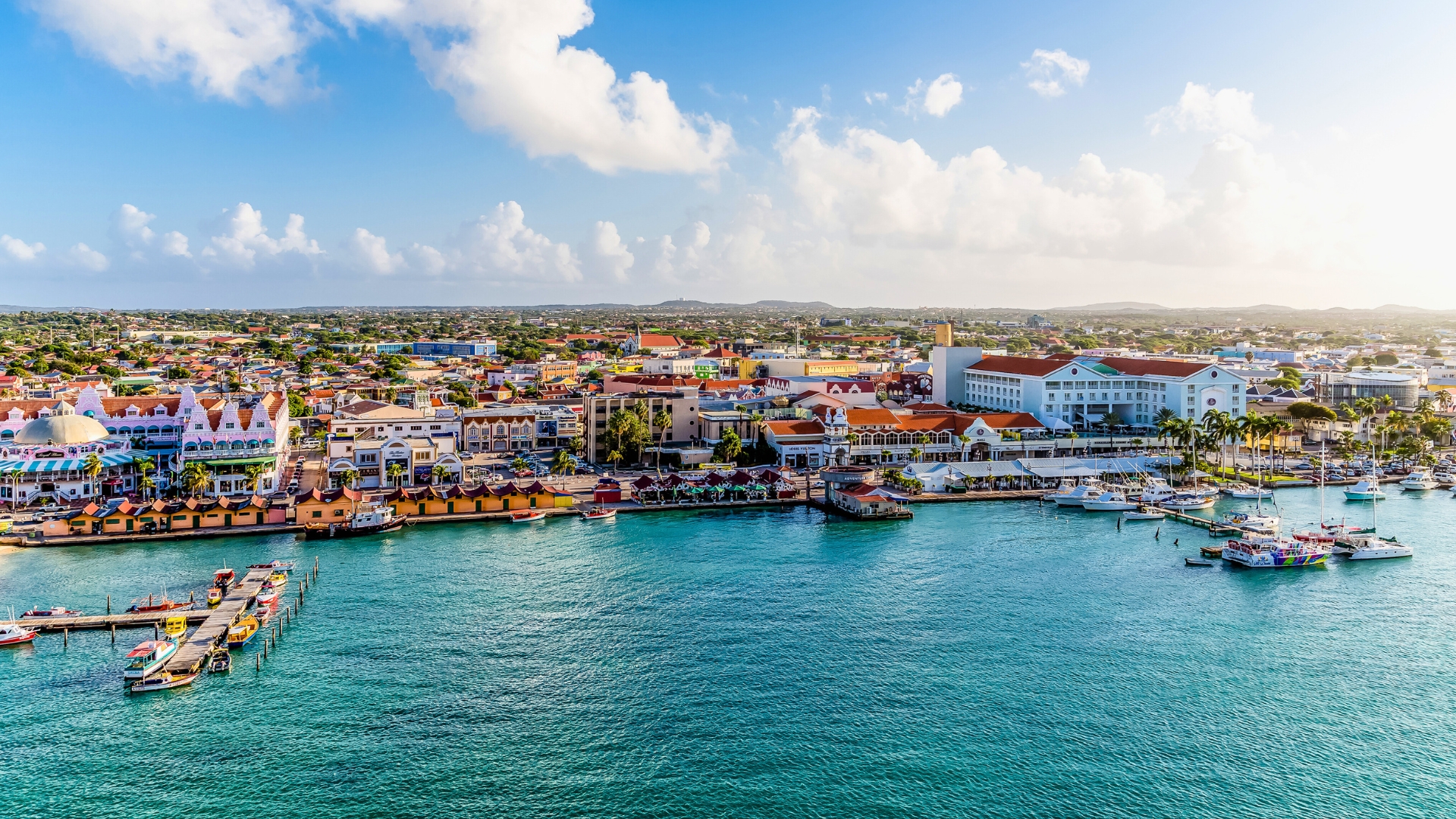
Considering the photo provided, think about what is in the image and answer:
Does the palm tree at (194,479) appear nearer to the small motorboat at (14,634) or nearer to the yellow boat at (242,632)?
the small motorboat at (14,634)

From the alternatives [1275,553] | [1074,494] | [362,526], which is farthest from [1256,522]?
[362,526]

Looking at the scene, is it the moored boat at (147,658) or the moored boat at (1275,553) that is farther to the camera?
the moored boat at (1275,553)

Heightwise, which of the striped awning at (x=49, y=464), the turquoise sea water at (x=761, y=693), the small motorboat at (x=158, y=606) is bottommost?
the turquoise sea water at (x=761, y=693)

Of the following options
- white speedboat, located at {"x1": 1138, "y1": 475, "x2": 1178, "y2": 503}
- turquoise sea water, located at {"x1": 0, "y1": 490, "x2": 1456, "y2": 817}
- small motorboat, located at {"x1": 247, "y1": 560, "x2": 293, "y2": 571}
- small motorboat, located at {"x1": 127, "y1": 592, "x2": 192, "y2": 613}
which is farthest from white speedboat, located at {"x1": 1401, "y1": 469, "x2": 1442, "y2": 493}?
small motorboat, located at {"x1": 127, "y1": 592, "x2": 192, "y2": 613}

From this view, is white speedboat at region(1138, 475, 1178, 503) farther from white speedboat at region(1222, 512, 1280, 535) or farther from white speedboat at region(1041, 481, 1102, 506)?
white speedboat at region(1222, 512, 1280, 535)

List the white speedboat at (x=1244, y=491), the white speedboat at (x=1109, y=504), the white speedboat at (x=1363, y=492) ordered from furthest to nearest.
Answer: the white speedboat at (x=1244, y=491) → the white speedboat at (x=1363, y=492) → the white speedboat at (x=1109, y=504)

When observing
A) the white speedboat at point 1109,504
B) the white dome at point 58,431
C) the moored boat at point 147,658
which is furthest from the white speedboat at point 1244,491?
the white dome at point 58,431

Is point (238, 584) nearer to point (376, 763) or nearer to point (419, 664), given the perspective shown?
point (419, 664)
